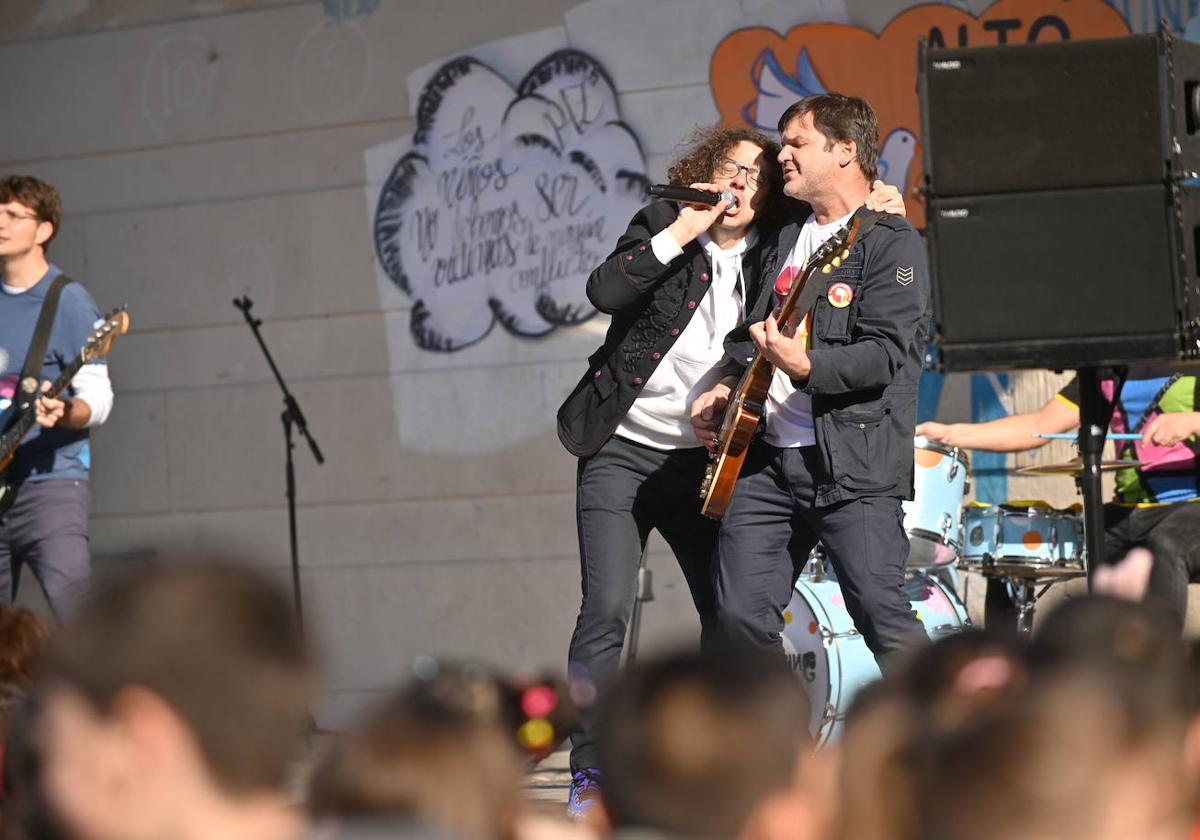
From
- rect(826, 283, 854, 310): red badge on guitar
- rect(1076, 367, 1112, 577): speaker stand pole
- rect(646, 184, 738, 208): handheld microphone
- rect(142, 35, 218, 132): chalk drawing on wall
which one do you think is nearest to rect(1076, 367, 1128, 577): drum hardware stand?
rect(1076, 367, 1112, 577): speaker stand pole

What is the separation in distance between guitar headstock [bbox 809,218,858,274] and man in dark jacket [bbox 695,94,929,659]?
0.07ft

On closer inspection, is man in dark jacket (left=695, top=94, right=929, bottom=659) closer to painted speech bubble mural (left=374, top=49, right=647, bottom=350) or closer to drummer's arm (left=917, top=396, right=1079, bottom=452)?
drummer's arm (left=917, top=396, right=1079, bottom=452)

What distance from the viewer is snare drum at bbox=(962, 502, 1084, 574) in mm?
6172

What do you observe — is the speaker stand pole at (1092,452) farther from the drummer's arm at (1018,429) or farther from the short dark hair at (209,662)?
the short dark hair at (209,662)

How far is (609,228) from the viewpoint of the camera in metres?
7.68

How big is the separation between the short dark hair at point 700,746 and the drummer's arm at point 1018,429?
4557 mm

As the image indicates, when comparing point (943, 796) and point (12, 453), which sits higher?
point (12, 453)

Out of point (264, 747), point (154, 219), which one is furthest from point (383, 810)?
point (154, 219)

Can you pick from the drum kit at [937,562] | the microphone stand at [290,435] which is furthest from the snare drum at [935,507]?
the microphone stand at [290,435]

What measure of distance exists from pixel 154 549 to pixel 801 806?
6966 millimetres

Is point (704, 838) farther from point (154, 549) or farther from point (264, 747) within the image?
point (154, 549)

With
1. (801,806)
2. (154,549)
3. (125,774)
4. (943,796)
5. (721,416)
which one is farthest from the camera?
(154,549)

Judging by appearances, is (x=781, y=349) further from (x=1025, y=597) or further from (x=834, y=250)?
(x=1025, y=597)

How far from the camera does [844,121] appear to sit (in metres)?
4.56
